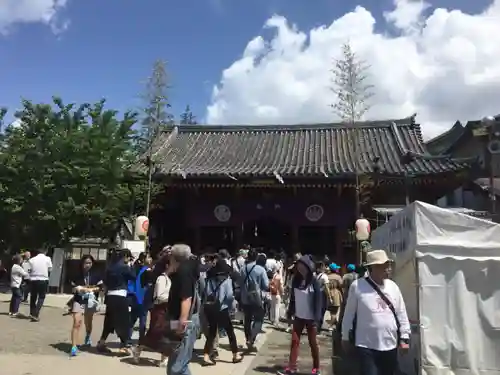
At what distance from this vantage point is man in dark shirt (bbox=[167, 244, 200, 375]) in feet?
16.9

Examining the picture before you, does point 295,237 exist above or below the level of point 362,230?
below

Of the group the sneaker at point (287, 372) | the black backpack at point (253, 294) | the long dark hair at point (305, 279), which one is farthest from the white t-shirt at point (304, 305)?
the black backpack at point (253, 294)

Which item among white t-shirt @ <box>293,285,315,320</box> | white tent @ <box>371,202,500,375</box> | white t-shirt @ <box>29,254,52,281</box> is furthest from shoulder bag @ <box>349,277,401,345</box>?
white t-shirt @ <box>29,254,52,281</box>

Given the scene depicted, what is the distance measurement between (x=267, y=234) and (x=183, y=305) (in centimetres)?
1488

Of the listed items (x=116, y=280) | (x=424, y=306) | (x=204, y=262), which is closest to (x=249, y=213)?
(x=204, y=262)

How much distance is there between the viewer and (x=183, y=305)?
519 cm

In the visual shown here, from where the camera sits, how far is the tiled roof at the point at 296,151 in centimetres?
1817

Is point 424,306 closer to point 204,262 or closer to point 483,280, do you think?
point 483,280

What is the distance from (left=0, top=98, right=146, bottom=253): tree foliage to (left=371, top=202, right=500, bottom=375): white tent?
1287cm

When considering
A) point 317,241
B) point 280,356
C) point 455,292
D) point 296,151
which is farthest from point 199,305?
point 296,151

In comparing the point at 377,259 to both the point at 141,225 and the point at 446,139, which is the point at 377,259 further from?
the point at 446,139

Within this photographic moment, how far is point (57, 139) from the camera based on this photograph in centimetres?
1755

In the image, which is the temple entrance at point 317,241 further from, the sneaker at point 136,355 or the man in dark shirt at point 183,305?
the man in dark shirt at point 183,305

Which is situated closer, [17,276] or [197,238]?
[17,276]
